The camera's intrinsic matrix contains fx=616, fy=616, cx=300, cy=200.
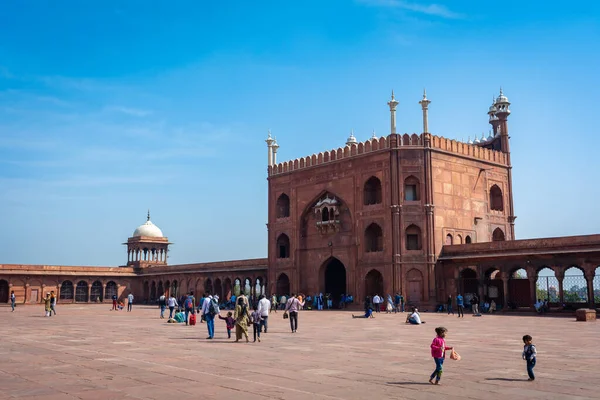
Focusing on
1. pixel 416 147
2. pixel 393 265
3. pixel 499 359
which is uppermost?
pixel 416 147

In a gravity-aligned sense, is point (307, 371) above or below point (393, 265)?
below

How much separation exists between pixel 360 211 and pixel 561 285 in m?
11.2

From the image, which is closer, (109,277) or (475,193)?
(475,193)

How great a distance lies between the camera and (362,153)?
33969 mm

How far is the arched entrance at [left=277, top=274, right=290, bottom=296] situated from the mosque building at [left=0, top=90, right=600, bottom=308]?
0.29ft

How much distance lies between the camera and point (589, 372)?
8828 millimetres

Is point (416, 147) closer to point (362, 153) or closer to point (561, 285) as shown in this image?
point (362, 153)

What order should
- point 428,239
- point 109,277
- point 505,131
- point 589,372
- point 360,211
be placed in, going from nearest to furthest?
point 589,372 → point 428,239 → point 360,211 → point 505,131 → point 109,277

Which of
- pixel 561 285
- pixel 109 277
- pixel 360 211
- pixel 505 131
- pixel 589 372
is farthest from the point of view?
pixel 109 277

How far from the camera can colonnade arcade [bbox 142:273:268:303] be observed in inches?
1689

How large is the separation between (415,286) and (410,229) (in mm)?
2953

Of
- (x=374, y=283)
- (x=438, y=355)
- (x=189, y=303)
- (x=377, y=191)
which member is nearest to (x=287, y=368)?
(x=438, y=355)

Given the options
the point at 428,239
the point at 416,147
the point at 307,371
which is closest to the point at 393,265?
the point at 428,239

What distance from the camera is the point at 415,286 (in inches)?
1233
